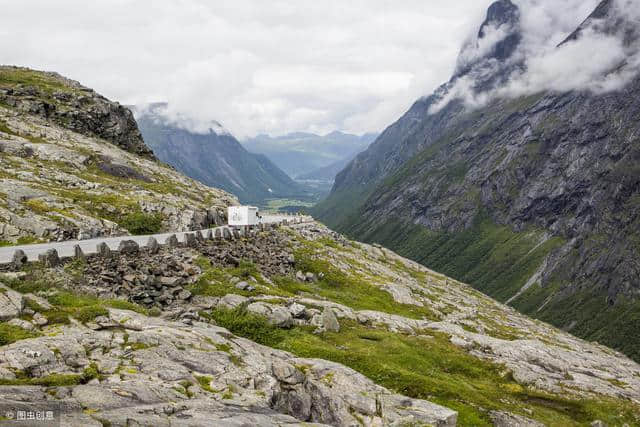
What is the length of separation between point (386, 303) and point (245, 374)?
148 feet

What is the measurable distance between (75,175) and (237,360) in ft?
223

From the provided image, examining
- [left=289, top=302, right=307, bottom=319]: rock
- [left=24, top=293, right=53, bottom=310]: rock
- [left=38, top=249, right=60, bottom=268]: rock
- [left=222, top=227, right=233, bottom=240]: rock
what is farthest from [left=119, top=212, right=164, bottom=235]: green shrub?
[left=24, top=293, right=53, bottom=310]: rock

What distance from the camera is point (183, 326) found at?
87.9ft

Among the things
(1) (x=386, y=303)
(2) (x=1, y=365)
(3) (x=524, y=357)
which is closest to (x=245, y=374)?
(2) (x=1, y=365)

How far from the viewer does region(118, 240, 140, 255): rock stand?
38.0 m

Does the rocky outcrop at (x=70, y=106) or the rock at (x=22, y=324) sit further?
the rocky outcrop at (x=70, y=106)

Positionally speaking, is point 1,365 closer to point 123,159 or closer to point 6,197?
point 6,197

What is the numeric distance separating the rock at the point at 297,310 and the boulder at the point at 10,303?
19.7m

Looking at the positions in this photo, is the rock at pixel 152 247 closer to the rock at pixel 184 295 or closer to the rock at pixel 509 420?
the rock at pixel 184 295

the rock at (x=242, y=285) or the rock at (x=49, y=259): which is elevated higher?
the rock at (x=49, y=259)

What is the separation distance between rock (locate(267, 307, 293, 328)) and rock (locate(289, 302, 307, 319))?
3.97 feet

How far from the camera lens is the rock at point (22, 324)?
21.7m

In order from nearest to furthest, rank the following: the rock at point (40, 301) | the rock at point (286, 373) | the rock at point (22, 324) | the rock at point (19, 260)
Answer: the rock at point (22, 324), the rock at point (40, 301), the rock at point (286, 373), the rock at point (19, 260)

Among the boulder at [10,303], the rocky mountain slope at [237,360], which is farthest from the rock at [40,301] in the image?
the boulder at [10,303]
